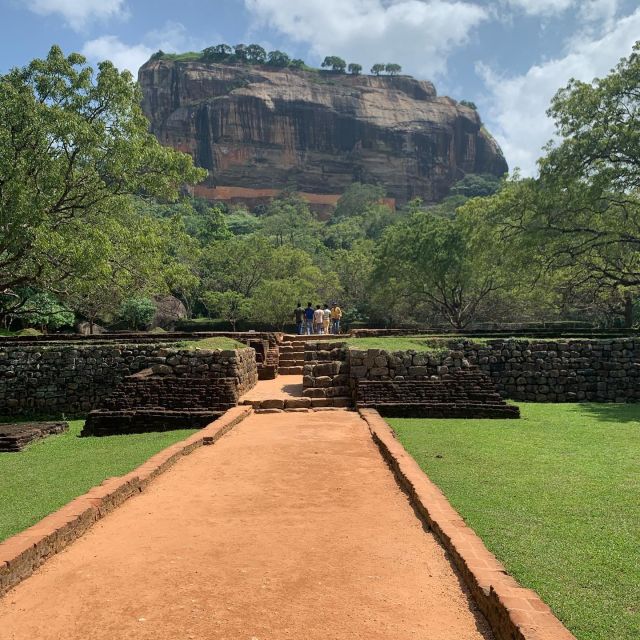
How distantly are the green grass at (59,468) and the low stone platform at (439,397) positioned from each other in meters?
3.57

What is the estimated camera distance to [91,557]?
4.00 metres

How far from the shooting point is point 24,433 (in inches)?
367

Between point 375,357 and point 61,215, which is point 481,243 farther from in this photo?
point 61,215

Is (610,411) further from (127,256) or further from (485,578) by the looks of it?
(127,256)

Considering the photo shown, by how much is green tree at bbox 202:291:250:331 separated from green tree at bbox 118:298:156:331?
3.27 metres

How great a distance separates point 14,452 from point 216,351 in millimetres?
3997

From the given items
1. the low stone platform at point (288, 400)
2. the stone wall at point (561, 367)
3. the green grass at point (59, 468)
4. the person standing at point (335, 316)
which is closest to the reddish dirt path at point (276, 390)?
the low stone platform at point (288, 400)

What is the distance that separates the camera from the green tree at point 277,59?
4409 inches

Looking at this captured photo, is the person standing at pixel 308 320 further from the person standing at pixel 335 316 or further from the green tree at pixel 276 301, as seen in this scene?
the green tree at pixel 276 301

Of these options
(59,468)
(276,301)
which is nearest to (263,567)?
(59,468)

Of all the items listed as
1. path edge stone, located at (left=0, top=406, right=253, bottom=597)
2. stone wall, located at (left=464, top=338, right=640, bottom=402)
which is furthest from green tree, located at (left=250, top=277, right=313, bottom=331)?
path edge stone, located at (left=0, top=406, right=253, bottom=597)

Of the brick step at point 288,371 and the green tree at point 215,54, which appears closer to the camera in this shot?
the brick step at point 288,371

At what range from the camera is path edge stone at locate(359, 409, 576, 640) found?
2.65 m

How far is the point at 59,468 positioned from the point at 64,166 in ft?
30.6
